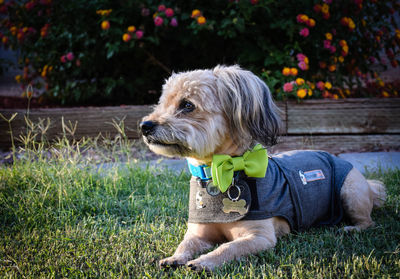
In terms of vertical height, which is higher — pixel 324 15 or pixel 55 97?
pixel 324 15

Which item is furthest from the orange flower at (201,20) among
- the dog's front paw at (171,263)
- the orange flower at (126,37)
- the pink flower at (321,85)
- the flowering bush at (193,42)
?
the dog's front paw at (171,263)

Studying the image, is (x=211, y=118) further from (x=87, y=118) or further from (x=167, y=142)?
(x=87, y=118)

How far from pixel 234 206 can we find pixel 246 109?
0.59 metres

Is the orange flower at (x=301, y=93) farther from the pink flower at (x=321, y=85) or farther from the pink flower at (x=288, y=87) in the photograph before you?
the pink flower at (x=321, y=85)

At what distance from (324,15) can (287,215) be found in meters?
3.30

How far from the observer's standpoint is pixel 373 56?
5.61 m

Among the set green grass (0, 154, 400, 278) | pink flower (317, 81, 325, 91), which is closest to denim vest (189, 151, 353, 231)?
green grass (0, 154, 400, 278)

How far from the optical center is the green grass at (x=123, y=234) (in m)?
1.97

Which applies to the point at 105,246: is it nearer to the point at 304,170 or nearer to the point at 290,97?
the point at 304,170

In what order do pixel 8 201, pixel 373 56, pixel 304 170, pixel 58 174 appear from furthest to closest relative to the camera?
pixel 373 56, pixel 58 174, pixel 8 201, pixel 304 170

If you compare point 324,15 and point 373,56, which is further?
point 373,56

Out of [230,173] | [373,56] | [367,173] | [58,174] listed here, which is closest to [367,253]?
[230,173]

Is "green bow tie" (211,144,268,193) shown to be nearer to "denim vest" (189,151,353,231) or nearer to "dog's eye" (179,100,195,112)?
"denim vest" (189,151,353,231)

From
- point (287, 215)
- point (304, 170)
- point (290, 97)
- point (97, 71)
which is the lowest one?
point (287, 215)
